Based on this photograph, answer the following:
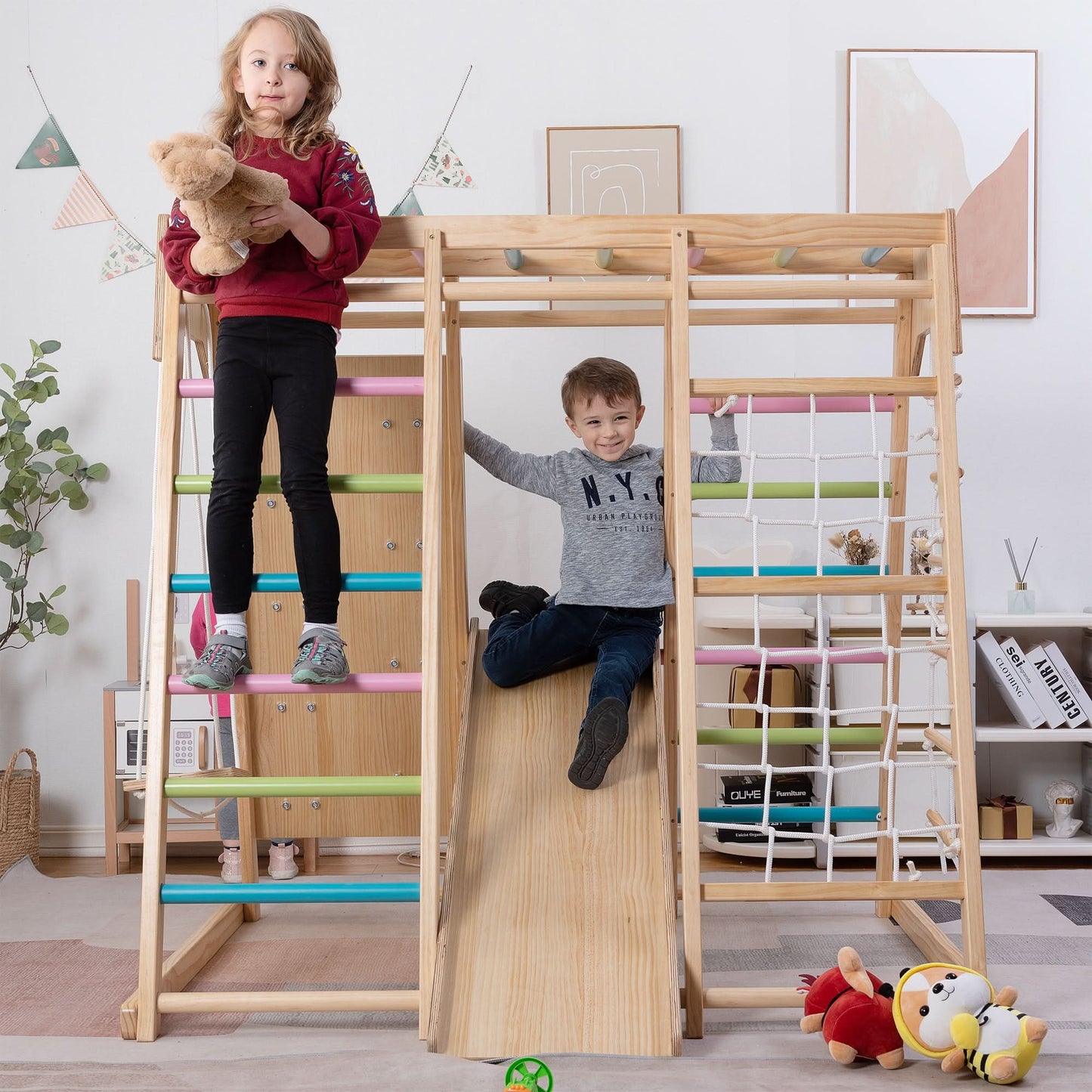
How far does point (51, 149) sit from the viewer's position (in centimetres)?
308

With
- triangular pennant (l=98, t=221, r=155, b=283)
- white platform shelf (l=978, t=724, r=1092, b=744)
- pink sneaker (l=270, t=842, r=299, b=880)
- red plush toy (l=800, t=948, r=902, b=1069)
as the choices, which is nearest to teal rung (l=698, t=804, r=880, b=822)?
red plush toy (l=800, t=948, r=902, b=1069)

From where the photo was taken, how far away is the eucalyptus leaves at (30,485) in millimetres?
2893

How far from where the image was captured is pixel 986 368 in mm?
3127

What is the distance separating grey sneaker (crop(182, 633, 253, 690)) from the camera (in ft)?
6.05

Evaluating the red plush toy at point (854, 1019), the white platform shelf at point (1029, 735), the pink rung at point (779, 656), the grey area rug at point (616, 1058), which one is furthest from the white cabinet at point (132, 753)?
the white platform shelf at point (1029, 735)

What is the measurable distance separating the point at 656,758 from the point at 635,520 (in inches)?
19.9

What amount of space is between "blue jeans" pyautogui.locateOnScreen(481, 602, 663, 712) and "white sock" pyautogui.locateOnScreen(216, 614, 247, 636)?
643 millimetres

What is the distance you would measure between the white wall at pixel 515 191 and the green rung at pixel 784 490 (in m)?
0.96

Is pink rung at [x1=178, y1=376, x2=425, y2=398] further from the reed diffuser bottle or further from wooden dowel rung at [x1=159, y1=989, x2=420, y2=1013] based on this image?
the reed diffuser bottle

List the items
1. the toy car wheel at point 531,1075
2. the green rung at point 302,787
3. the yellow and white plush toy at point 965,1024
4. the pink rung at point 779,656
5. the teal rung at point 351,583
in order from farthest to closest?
the pink rung at point 779,656 < the teal rung at point 351,583 < the green rung at point 302,787 < the yellow and white plush toy at point 965,1024 < the toy car wheel at point 531,1075

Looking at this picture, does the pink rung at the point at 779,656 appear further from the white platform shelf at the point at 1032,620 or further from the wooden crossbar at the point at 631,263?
the white platform shelf at the point at 1032,620

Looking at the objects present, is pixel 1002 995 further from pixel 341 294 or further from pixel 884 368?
pixel 884 368

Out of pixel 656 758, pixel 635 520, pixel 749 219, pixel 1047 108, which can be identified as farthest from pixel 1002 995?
pixel 1047 108

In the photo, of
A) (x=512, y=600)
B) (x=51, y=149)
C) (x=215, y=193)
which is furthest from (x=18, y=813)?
(x=215, y=193)
